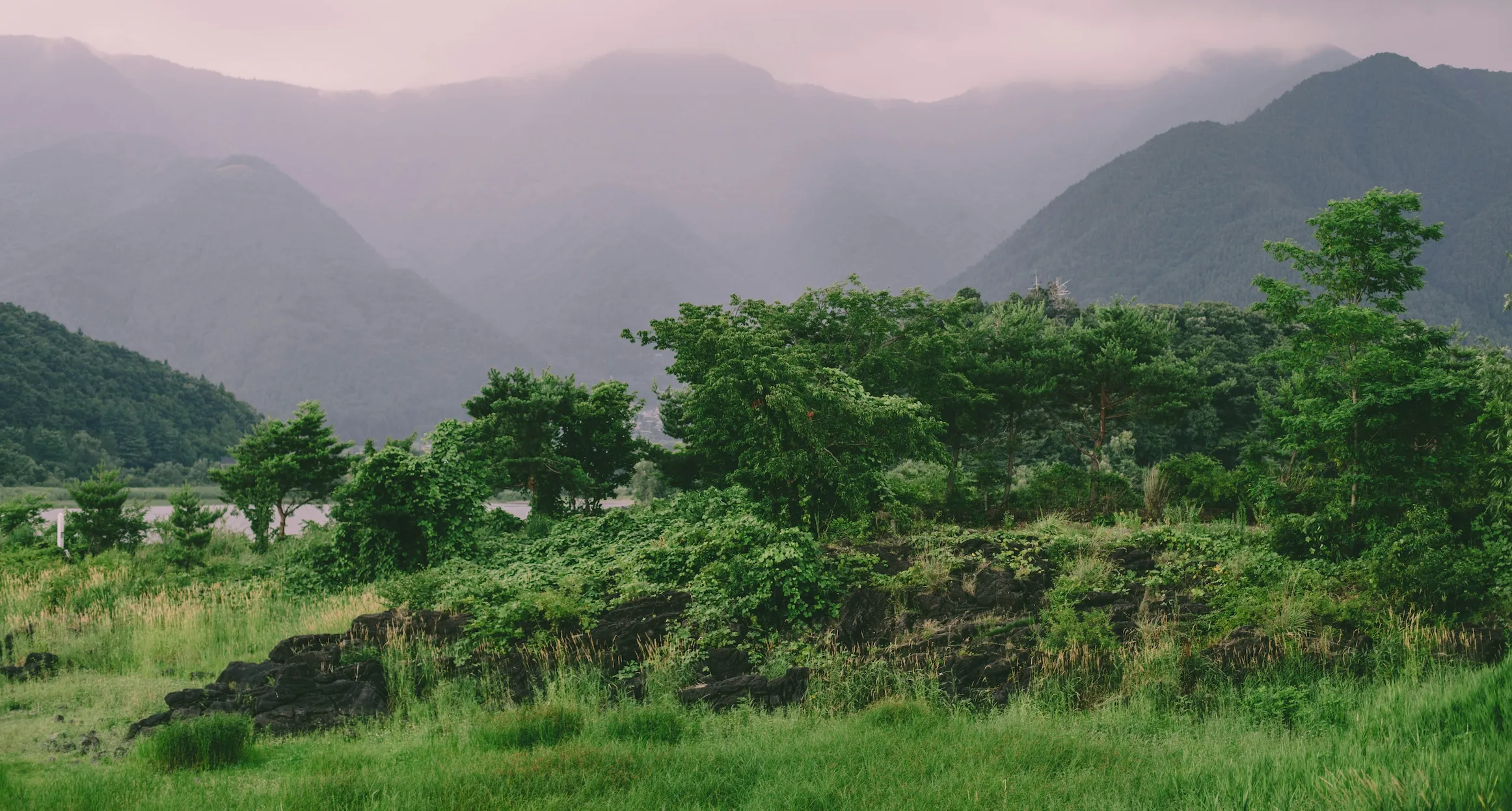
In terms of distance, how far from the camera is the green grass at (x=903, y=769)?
4.88 meters

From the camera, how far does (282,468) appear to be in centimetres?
2025

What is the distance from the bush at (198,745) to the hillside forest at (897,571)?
408mm

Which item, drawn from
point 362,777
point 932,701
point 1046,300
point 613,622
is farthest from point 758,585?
point 1046,300

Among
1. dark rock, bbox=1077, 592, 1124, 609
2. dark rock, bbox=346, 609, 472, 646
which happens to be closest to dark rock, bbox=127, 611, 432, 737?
dark rock, bbox=346, 609, 472, 646

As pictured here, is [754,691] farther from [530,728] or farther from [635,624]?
[635,624]

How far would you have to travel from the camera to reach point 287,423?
2084 centimetres

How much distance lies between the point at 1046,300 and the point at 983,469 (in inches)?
848

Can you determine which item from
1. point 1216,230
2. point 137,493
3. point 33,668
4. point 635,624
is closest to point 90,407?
point 137,493

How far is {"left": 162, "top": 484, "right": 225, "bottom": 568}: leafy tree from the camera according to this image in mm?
17984

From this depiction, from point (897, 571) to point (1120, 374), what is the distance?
1073cm

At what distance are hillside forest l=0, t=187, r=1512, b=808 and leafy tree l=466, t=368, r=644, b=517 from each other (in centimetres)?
11

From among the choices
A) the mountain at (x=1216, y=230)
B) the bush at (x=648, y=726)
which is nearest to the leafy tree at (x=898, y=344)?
the bush at (x=648, y=726)

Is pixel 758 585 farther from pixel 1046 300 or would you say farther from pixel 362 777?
pixel 1046 300

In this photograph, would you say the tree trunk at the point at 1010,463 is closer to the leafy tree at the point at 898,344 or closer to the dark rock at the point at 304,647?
the leafy tree at the point at 898,344
